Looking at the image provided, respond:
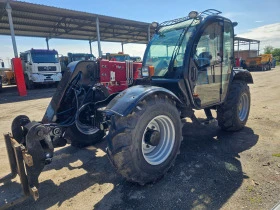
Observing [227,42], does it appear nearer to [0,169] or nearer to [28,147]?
[28,147]

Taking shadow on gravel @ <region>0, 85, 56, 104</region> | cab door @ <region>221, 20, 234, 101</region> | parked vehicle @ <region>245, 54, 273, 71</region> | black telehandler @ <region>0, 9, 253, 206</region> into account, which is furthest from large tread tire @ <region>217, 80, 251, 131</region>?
→ parked vehicle @ <region>245, 54, 273, 71</region>

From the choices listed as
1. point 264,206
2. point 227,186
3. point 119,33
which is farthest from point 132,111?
point 119,33

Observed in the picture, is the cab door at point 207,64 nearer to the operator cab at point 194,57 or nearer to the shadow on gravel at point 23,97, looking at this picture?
the operator cab at point 194,57

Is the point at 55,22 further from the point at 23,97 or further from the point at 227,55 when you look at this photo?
the point at 227,55

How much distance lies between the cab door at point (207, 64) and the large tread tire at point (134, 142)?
121 cm

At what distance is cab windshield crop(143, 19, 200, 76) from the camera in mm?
3740

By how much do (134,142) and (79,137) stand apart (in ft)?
6.25

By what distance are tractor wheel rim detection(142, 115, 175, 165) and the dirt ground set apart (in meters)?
0.32

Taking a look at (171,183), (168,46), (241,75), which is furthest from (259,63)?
(171,183)

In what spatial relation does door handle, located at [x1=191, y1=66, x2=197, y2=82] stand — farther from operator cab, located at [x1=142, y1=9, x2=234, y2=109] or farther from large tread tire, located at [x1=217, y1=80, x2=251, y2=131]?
large tread tire, located at [x1=217, y1=80, x2=251, y2=131]

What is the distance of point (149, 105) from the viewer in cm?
278

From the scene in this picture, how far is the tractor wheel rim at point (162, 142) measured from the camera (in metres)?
3.08

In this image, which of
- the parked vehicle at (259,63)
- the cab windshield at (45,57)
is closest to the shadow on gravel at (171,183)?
the cab windshield at (45,57)

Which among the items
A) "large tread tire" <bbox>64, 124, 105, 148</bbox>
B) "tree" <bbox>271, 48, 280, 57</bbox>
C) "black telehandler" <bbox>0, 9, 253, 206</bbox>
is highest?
"tree" <bbox>271, 48, 280, 57</bbox>
